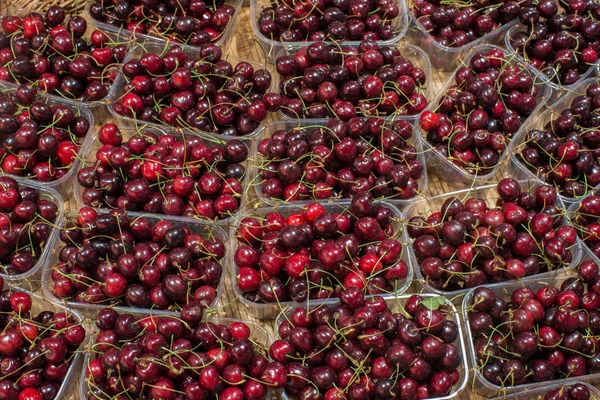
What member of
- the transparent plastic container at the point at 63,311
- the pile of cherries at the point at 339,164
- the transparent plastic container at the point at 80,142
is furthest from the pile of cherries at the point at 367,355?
the transparent plastic container at the point at 80,142

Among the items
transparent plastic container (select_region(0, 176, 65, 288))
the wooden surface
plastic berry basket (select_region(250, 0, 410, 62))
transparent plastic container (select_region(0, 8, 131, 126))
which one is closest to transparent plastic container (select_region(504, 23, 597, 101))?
the wooden surface

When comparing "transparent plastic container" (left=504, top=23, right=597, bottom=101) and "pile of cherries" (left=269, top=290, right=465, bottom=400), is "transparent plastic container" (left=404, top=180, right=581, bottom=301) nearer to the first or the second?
"pile of cherries" (left=269, top=290, right=465, bottom=400)

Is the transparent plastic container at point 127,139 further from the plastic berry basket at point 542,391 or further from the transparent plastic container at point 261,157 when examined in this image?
the plastic berry basket at point 542,391

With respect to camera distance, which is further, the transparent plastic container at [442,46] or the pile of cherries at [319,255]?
the transparent plastic container at [442,46]

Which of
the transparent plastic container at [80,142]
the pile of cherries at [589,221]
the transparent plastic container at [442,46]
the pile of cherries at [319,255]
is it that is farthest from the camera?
the transparent plastic container at [442,46]

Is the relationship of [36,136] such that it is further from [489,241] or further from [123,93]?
[489,241]

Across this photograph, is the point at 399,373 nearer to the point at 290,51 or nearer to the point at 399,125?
the point at 399,125

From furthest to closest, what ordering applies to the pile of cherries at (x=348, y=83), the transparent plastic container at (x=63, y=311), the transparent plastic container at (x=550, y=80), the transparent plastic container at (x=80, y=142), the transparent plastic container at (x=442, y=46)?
the transparent plastic container at (x=442, y=46)
the transparent plastic container at (x=550, y=80)
the pile of cherries at (x=348, y=83)
the transparent plastic container at (x=80, y=142)
the transparent plastic container at (x=63, y=311)
